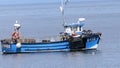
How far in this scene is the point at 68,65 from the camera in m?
54.5

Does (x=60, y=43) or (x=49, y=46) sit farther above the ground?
(x=60, y=43)

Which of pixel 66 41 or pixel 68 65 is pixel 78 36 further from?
pixel 68 65

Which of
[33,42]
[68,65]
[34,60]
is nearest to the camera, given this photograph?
[68,65]

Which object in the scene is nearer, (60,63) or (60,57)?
(60,63)

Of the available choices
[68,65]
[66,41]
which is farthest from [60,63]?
[66,41]

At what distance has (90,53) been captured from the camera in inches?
2448

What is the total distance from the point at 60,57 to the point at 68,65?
5.72 metres

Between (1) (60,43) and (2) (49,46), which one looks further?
(2) (49,46)

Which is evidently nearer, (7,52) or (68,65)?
(68,65)

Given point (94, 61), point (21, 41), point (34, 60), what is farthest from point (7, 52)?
point (94, 61)

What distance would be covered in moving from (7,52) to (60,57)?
21.9ft

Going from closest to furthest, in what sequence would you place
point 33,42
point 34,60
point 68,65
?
point 68,65
point 34,60
point 33,42

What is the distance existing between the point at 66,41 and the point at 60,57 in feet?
8.25

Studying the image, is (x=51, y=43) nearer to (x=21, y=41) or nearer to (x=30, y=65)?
(x=21, y=41)
